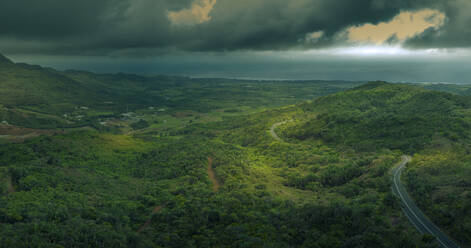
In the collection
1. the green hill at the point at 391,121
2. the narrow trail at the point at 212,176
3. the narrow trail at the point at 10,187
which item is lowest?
the narrow trail at the point at 212,176

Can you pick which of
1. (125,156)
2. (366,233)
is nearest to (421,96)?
(366,233)

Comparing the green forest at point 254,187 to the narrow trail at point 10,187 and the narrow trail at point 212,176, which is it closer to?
the narrow trail at point 10,187

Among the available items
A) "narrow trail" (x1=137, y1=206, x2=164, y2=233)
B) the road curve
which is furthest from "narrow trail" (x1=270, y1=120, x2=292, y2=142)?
"narrow trail" (x1=137, y1=206, x2=164, y2=233)

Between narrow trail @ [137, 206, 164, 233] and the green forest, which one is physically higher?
the green forest

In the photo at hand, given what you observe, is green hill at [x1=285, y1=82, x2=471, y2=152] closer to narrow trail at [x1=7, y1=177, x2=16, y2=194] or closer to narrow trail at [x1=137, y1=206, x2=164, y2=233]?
narrow trail at [x1=137, y1=206, x2=164, y2=233]

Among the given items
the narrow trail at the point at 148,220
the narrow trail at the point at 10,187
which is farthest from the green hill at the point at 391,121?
the narrow trail at the point at 10,187

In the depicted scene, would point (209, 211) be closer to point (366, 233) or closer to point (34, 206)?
point (366, 233)
